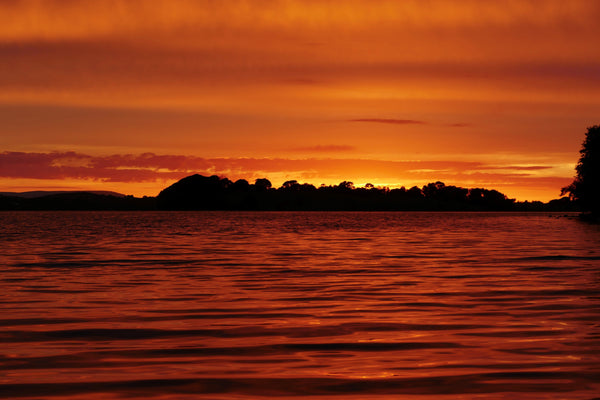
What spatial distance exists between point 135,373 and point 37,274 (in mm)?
16566

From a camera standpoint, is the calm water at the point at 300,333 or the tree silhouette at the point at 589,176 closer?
the calm water at the point at 300,333

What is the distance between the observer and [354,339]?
1266 centimetres

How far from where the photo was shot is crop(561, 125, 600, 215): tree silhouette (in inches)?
4158

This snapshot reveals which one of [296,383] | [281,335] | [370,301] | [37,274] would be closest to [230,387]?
[296,383]

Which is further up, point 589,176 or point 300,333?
point 589,176

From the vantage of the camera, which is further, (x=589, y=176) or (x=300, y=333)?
(x=589, y=176)

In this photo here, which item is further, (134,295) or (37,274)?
(37,274)

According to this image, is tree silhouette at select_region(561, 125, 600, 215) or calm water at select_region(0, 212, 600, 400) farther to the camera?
tree silhouette at select_region(561, 125, 600, 215)

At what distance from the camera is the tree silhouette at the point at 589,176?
→ 105625 mm

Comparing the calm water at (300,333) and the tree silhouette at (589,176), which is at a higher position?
the tree silhouette at (589,176)

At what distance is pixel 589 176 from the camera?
10588 cm

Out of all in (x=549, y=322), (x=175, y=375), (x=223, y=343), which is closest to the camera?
(x=175, y=375)

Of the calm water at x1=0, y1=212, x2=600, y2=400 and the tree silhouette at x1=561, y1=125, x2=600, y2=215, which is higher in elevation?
the tree silhouette at x1=561, y1=125, x2=600, y2=215

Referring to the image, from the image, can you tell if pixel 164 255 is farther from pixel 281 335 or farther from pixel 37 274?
pixel 281 335
